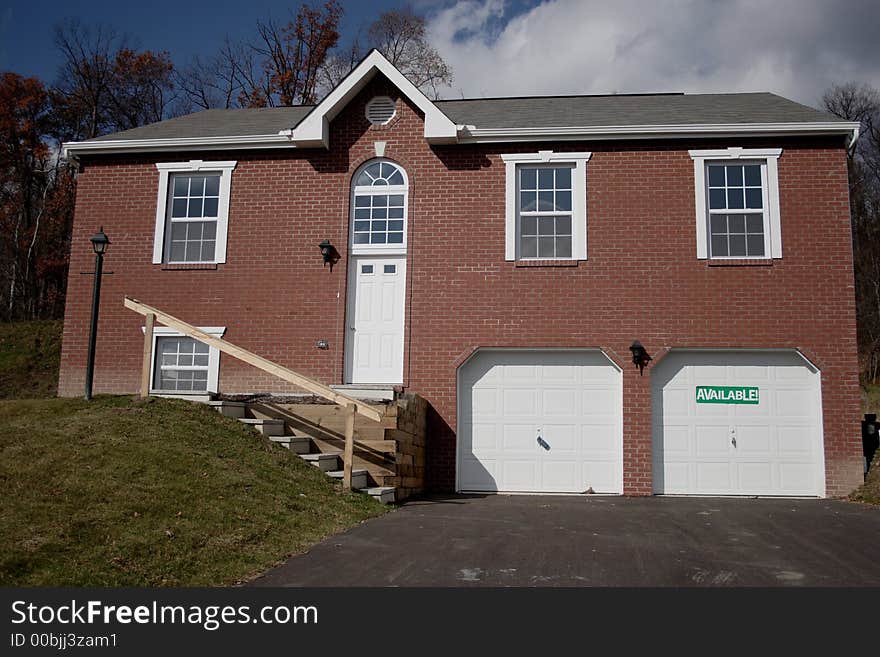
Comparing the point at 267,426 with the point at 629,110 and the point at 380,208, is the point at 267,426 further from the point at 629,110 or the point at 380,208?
the point at 629,110

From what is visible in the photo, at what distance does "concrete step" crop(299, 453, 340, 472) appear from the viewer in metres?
11.0

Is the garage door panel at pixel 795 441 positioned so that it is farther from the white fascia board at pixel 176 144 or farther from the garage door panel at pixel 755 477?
the white fascia board at pixel 176 144

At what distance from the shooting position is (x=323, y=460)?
36.6 ft

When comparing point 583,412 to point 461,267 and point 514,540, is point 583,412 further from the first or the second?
point 514,540

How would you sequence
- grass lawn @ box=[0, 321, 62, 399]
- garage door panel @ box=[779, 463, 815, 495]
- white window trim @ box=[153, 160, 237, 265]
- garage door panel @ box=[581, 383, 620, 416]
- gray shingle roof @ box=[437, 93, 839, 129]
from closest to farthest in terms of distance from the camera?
garage door panel @ box=[779, 463, 815, 495]
garage door panel @ box=[581, 383, 620, 416]
gray shingle roof @ box=[437, 93, 839, 129]
white window trim @ box=[153, 160, 237, 265]
grass lawn @ box=[0, 321, 62, 399]

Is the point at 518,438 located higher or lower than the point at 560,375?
lower

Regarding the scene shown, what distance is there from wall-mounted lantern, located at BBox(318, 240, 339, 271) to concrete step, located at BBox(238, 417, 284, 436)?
3.65 m

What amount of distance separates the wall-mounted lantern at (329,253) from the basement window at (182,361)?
227 cm

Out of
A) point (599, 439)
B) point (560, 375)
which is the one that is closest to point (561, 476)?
point (599, 439)

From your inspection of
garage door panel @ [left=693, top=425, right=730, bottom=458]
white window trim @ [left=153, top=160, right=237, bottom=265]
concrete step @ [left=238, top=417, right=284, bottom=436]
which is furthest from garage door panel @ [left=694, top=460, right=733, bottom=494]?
white window trim @ [left=153, top=160, right=237, bottom=265]

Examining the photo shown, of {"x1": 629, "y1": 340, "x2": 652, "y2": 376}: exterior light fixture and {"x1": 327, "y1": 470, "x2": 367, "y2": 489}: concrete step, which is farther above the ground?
{"x1": 629, "y1": 340, "x2": 652, "y2": 376}: exterior light fixture

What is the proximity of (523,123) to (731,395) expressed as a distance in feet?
20.0

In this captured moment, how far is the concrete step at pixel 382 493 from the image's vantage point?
1071 centimetres

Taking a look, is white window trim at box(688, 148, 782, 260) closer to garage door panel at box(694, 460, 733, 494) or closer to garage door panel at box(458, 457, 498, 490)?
garage door panel at box(694, 460, 733, 494)
